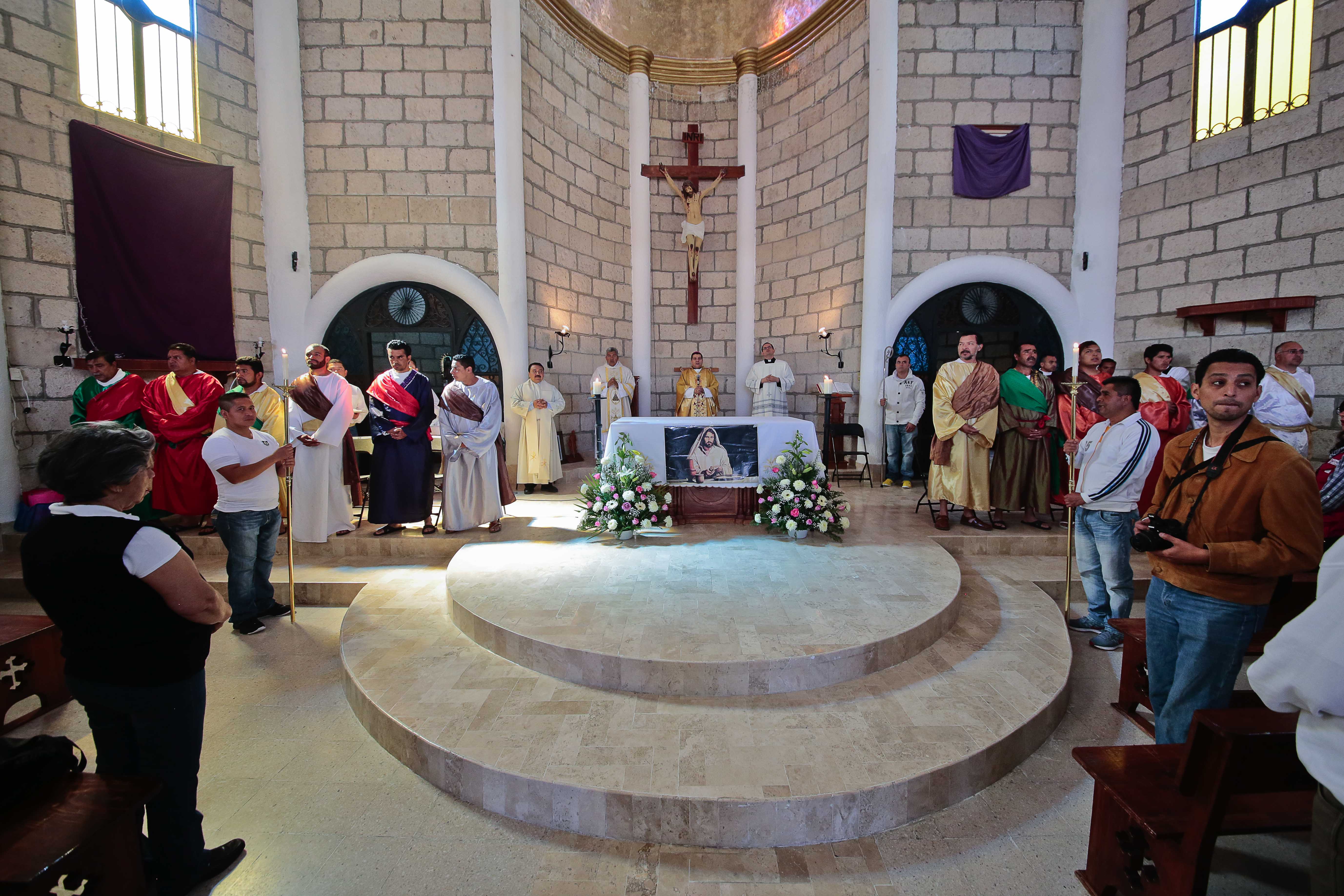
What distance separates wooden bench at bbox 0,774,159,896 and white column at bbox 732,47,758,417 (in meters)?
8.55

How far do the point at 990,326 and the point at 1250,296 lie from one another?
2569mm

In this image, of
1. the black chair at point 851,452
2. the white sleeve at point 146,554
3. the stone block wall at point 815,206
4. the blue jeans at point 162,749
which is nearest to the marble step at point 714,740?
the blue jeans at point 162,749

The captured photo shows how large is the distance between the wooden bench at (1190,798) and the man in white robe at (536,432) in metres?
6.57

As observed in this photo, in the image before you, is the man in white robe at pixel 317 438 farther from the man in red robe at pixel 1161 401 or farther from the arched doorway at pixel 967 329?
the man in red robe at pixel 1161 401

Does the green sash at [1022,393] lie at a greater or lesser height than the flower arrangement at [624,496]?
greater

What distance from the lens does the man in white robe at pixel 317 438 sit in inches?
201

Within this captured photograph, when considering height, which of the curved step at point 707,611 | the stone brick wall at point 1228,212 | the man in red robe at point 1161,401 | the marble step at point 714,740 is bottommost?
the marble step at point 714,740

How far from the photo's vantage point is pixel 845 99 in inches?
328

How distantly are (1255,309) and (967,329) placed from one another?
286 centimetres

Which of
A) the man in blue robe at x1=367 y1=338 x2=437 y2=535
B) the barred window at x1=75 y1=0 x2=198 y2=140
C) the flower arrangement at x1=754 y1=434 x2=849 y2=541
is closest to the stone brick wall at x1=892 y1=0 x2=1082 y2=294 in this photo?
the flower arrangement at x1=754 y1=434 x2=849 y2=541

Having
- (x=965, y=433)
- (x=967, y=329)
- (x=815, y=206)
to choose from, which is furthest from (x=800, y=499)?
(x=815, y=206)

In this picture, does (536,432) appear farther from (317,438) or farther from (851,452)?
(851,452)

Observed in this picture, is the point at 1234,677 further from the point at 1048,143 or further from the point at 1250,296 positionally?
the point at 1048,143

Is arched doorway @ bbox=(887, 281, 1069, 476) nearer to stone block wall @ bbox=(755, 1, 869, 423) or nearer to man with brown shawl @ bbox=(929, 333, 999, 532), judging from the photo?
stone block wall @ bbox=(755, 1, 869, 423)
